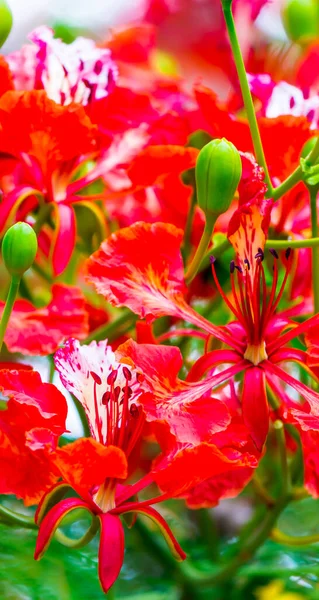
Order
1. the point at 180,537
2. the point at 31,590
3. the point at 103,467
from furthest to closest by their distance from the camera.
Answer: the point at 180,537 → the point at 31,590 → the point at 103,467

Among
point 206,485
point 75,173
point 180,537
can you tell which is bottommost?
point 180,537

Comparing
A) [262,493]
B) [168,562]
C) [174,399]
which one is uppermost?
[174,399]

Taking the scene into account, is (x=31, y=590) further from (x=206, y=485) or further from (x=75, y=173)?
(x=75, y=173)

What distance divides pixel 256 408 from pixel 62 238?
163 mm

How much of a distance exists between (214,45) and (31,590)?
50 centimetres

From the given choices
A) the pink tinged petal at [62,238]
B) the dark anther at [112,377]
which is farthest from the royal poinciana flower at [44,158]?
the dark anther at [112,377]

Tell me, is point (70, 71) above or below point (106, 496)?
above

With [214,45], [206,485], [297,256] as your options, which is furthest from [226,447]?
[214,45]

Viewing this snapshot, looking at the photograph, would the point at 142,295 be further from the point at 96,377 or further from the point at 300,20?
the point at 300,20

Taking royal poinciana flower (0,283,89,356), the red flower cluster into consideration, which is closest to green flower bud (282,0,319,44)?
the red flower cluster

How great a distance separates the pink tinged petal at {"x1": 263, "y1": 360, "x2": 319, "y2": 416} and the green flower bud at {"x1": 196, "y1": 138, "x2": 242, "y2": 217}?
0.09 m

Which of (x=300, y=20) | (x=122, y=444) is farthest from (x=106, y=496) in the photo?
(x=300, y=20)

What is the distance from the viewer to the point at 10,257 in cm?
46

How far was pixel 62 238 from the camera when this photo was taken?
55 centimetres
